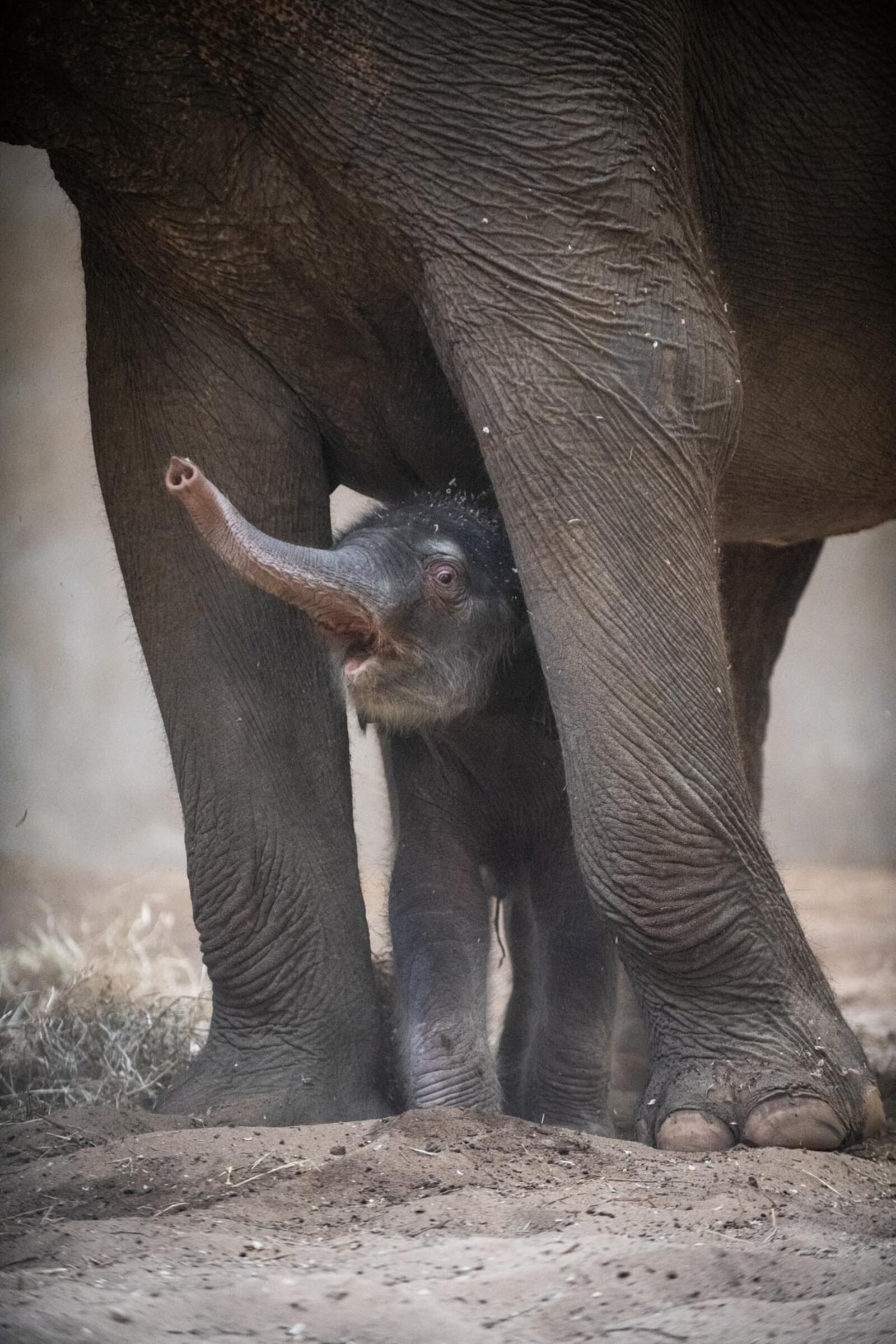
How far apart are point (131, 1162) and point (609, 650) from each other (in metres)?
1.26

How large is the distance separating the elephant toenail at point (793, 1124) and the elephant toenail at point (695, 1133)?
0.05 metres

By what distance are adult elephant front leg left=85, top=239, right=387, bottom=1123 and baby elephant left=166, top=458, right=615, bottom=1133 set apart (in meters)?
0.17

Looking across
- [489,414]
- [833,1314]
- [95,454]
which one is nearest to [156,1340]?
[833,1314]

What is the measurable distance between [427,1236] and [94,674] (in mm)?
7281

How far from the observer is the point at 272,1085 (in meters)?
3.79

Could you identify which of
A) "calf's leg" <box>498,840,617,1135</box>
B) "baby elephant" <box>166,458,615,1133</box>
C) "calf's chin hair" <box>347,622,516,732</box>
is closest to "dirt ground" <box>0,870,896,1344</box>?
"baby elephant" <box>166,458,615,1133</box>

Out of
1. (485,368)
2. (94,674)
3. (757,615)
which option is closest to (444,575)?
(485,368)

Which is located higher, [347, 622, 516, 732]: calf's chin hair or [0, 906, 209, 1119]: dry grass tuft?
[347, 622, 516, 732]: calf's chin hair

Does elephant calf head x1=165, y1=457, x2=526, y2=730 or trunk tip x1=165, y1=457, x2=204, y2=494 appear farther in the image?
elephant calf head x1=165, y1=457, x2=526, y2=730

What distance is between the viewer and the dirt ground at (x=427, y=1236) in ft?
7.13

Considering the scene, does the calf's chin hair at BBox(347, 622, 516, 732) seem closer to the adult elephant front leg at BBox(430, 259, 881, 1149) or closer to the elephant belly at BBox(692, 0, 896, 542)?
the adult elephant front leg at BBox(430, 259, 881, 1149)

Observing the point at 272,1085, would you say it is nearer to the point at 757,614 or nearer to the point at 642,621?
the point at 642,621

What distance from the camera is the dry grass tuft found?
4301 mm

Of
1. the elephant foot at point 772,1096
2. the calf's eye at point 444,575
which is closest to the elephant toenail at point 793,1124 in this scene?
the elephant foot at point 772,1096
